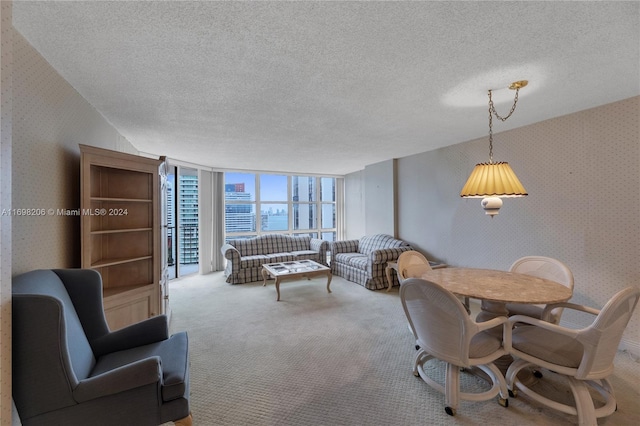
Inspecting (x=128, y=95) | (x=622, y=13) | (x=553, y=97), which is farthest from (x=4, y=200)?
(x=553, y=97)

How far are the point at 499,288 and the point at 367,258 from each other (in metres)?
2.79

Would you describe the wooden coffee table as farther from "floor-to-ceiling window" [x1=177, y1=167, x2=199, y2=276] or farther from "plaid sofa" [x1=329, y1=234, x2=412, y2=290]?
"floor-to-ceiling window" [x1=177, y1=167, x2=199, y2=276]

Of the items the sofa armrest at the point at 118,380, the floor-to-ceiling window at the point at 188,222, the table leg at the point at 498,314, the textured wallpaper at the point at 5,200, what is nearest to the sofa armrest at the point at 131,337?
the sofa armrest at the point at 118,380

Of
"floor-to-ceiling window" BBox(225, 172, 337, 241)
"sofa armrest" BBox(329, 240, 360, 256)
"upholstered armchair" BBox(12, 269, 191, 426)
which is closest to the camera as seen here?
"upholstered armchair" BBox(12, 269, 191, 426)

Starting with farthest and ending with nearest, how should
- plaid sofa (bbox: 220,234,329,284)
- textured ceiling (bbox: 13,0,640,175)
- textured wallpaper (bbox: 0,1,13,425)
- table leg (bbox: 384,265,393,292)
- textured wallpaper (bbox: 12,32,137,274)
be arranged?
plaid sofa (bbox: 220,234,329,284)
table leg (bbox: 384,265,393,292)
textured wallpaper (bbox: 12,32,137,274)
textured ceiling (bbox: 13,0,640,175)
textured wallpaper (bbox: 0,1,13,425)

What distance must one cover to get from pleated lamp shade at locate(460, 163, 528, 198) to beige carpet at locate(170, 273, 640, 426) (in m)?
1.52

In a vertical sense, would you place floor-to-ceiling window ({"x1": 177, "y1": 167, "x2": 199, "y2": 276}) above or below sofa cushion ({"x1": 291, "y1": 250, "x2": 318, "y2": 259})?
above

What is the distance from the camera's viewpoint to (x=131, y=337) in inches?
69.6

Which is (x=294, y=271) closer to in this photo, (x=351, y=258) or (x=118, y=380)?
(x=351, y=258)

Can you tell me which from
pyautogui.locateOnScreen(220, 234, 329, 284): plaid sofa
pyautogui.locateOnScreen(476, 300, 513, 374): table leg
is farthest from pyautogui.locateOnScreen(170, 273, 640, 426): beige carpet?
pyautogui.locateOnScreen(220, 234, 329, 284): plaid sofa

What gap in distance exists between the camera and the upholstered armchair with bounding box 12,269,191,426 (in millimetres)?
1093

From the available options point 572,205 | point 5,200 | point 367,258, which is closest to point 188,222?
point 367,258

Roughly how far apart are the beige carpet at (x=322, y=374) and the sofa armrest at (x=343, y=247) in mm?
1866

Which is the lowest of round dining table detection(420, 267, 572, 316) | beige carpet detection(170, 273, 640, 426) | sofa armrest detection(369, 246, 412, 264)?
beige carpet detection(170, 273, 640, 426)
